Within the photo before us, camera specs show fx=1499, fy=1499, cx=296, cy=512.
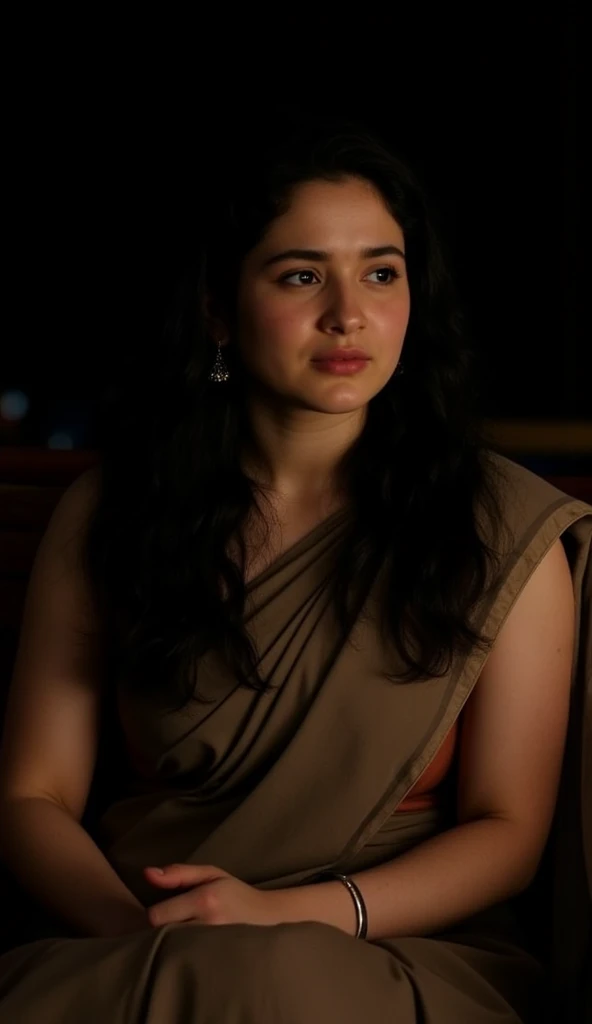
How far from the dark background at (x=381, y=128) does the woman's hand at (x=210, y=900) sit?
168 centimetres

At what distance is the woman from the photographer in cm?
151

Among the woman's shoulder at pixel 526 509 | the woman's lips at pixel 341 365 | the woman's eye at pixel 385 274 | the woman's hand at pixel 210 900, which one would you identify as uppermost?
the woman's eye at pixel 385 274

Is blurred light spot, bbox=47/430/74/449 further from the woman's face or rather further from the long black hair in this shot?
the woman's face

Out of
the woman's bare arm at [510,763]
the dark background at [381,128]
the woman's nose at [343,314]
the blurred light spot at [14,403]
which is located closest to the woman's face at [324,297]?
the woman's nose at [343,314]

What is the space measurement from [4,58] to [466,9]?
99cm

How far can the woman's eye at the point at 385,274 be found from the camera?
156 centimetres

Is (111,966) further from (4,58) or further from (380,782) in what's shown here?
(4,58)

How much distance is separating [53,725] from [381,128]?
5.72 feet

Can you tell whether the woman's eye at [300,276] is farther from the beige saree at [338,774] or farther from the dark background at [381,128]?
the dark background at [381,128]

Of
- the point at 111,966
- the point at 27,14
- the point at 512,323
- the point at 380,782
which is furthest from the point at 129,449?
the point at 27,14

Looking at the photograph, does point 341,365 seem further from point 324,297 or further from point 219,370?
point 219,370

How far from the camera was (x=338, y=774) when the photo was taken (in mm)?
1523

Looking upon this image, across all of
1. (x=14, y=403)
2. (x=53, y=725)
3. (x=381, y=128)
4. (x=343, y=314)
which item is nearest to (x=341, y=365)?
(x=343, y=314)

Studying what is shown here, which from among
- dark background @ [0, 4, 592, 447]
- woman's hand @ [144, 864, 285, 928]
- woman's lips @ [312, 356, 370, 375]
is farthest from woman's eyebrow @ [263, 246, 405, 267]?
dark background @ [0, 4, 592, 447]
